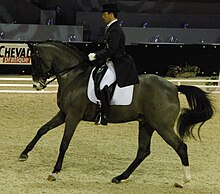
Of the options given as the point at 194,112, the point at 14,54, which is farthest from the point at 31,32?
the point at 194,112

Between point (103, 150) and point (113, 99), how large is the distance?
49.5 inches

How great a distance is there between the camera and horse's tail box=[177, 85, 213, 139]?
16.0ft

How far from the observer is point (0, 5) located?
516 inches

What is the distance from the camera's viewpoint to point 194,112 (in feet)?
16.0

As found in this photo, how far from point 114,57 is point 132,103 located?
44 cm

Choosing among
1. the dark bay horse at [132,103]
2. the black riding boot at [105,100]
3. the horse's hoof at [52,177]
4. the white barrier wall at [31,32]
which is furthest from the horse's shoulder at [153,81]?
the white barrier wall at [31,32]

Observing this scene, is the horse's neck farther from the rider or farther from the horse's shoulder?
the horse's shoulder

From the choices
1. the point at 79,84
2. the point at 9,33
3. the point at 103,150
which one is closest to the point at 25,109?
the point at 103,150

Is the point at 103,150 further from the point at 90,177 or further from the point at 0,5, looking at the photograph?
the point at 0,5

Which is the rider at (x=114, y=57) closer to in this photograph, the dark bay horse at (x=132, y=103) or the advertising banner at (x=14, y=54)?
the dark bay horse at (x=132, y=103)

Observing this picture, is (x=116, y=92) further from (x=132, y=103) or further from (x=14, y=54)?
(x=14, y=54)

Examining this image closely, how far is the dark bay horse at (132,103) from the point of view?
15.3 feet

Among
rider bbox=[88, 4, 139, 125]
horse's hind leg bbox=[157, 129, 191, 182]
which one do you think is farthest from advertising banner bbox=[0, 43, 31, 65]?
horse's hind leg bbox=[157, 129, 191, 182]

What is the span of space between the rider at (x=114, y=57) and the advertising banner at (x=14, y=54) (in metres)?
5.78
